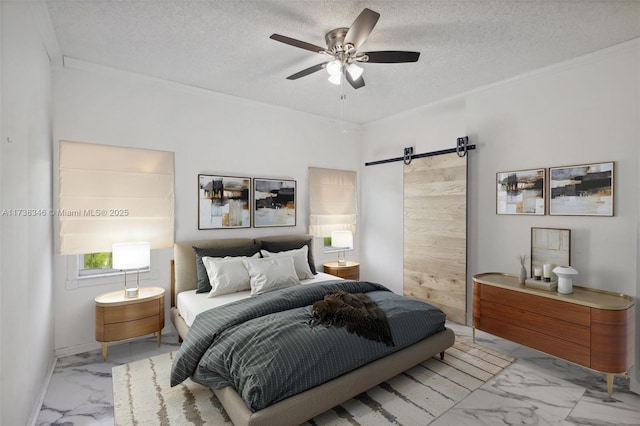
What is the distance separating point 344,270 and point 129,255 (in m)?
2.70

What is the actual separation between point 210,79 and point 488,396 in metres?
3.91

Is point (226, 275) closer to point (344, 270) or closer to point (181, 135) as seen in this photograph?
point (181, 135)

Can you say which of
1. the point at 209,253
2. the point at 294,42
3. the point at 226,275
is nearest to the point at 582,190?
the point at 294,42

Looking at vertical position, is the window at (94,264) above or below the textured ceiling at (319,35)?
below

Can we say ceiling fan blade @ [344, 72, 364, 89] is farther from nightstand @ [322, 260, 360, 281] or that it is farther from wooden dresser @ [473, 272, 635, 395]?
nightstand @ [322, 260, 360, 281]

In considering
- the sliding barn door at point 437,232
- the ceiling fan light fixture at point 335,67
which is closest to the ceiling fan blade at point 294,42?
the ceiling fan light fixture at point 335,67

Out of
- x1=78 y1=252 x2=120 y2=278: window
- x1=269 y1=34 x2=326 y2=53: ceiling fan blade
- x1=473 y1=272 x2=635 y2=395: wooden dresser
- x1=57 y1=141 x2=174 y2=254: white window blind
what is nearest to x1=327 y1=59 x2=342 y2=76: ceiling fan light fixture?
x1=269 y1=34 x2=326 y2=53: ceiling fan blade

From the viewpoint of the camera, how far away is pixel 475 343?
3.39 m

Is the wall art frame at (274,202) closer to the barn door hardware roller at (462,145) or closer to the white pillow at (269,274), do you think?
the white pillow at (269,274)

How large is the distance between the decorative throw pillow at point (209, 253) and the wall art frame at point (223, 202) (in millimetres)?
387

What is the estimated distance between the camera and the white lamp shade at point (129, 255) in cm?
300

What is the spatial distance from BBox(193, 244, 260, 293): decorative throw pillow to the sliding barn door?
2194 millimetres

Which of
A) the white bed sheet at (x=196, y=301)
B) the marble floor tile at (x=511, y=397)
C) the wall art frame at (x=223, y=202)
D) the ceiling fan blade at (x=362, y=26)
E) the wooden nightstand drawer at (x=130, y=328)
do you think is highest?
the ceiling fan blade at (x=362, y=26)

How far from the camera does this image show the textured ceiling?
2.25 m
